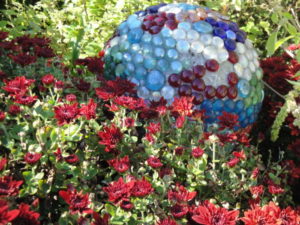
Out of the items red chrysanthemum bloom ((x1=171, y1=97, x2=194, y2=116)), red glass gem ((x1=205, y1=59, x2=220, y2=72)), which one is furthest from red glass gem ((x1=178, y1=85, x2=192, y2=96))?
red chrysanthemum bloom ((x1=171, y1=97, x2=194, y2=116))

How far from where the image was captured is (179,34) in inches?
89.8

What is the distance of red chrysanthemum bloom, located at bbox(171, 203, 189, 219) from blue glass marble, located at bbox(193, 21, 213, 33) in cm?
120

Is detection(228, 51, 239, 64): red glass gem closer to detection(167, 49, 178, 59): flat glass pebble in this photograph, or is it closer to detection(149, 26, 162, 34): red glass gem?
detection(167, 49, 178, 59): flat glass pebble

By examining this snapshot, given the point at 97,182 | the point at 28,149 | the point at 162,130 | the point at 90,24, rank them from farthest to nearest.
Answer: the point at 90,24
the point at 162,130
the point at 97,182
the point at 28,149

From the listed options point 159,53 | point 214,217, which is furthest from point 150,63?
point 214,217

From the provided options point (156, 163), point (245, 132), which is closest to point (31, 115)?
point (156, 163)

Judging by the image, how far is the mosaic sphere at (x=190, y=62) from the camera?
223cm

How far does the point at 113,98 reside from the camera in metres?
1.79

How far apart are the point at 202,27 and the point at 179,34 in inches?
5.4

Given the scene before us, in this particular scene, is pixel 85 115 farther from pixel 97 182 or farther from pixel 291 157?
pixel 291 157

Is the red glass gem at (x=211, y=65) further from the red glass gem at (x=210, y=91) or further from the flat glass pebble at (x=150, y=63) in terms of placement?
the flat glass pebble at (x=150, y=63)

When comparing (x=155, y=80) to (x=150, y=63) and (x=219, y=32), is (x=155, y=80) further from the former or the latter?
(x=219, y=32)

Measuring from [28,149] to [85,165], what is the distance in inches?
7.9

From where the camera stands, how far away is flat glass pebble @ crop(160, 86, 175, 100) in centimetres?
222
